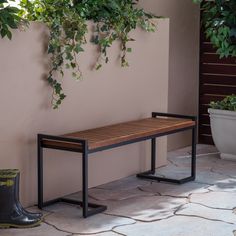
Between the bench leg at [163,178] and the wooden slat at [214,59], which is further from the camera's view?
the wooden slat at [214,59]

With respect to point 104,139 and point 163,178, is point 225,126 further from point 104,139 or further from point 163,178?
point 104,139

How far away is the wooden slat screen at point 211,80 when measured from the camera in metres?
6.00

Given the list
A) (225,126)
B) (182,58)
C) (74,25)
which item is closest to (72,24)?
(74,25)

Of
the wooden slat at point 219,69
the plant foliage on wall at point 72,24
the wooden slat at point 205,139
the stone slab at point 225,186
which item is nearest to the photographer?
the plant foliage on wall at point 72,24

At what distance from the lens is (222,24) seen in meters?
5.37

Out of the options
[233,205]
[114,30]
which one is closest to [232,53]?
[114,30]

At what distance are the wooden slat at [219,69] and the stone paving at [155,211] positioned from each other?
4.31 feet

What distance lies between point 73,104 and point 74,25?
0.53 m

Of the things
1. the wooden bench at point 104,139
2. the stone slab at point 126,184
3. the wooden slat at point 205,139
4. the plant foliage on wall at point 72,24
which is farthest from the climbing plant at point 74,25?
the wooden slat at point 205,139

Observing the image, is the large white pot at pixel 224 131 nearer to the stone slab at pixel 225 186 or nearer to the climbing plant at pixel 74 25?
the stone slab at pixel 225 186

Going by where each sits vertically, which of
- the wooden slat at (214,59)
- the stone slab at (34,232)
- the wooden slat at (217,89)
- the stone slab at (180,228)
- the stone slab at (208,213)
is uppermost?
the wooden slat at (214,59)

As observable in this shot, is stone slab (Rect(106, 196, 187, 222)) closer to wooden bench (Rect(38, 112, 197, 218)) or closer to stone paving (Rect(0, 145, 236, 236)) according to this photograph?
stone paving (Rect(0, 145, 236, 236))

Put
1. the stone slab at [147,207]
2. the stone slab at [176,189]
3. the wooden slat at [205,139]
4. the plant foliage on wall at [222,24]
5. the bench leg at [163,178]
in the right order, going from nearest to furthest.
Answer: the stone slab at [147,207], the stone slab at [176,189], the bench leg at [163,178], the plant foliage on wall at [222,24], the wooden slat at [205,139]

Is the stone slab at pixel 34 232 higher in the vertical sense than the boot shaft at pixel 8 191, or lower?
lower
